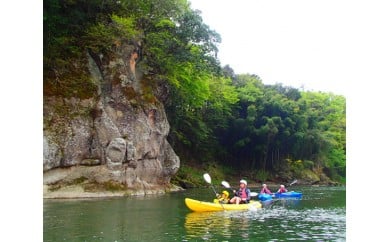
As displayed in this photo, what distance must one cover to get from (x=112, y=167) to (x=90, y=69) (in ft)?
15.2

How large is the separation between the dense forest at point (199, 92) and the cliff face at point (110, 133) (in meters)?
0.62

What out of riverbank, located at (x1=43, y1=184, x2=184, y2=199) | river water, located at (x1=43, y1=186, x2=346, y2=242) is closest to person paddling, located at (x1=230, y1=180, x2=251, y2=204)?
river water, located at (x1=43, y1=186, x2=346, y2=242)

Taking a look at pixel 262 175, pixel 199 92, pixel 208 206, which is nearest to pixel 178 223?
pixel 208 206

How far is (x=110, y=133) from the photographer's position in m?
20.8

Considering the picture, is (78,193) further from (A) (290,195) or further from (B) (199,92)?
(B) (199,92)

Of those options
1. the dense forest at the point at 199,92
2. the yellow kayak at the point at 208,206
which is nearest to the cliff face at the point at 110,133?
the dense forest at the point at 199,92

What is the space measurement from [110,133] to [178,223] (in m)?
9.24

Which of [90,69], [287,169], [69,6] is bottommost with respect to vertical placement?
[287,169]

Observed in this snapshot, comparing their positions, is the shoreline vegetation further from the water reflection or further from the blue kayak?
the water reflection

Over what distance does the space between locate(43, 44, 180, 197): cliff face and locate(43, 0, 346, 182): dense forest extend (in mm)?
615

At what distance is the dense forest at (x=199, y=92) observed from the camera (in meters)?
20.8
